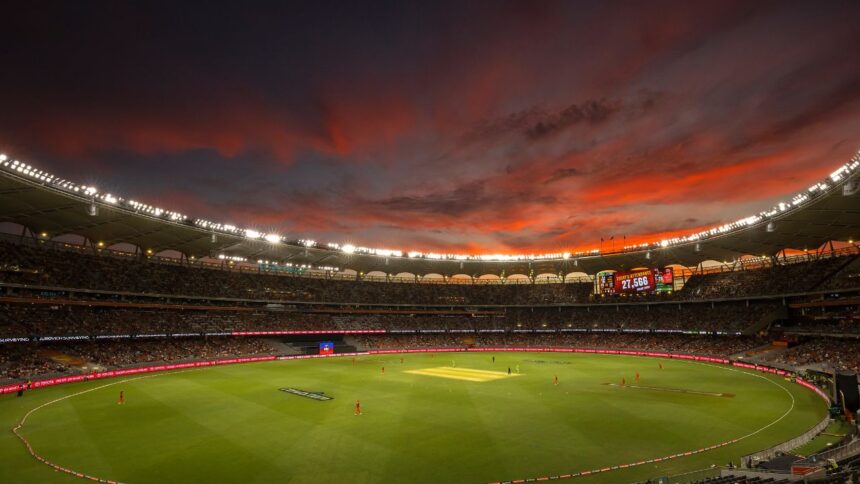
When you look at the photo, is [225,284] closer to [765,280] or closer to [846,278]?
[765,280]

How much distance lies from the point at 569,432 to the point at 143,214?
5541 centimetres

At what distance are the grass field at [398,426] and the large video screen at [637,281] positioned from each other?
2925 cm

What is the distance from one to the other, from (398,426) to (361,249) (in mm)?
64285

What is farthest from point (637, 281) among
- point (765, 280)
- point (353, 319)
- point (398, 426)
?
point (398, 426)

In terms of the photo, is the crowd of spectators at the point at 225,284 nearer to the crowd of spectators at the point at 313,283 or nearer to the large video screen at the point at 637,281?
the crowd of spectators at the point at 313,283

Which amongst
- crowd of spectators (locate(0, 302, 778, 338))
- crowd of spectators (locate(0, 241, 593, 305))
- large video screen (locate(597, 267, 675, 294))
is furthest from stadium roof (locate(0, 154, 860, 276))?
crowd of spectators (locate(0, 302, 778, 338))

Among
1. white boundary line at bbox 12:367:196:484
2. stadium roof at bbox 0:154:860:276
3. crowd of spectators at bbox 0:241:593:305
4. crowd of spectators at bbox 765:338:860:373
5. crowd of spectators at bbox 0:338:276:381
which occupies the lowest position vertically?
white boundary line at bbox 12:367:196:484

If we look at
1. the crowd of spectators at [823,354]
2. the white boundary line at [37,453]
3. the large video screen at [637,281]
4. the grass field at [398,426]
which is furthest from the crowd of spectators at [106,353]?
the crowd of spectators at [823,354]

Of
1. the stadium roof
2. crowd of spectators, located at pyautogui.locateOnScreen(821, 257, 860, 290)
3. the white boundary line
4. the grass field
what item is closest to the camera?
the white boundary line

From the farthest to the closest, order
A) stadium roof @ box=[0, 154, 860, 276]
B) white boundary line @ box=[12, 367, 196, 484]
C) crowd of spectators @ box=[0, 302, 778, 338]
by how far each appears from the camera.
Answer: crowd of spectators @ box=[0, 302, 778, 338] → stadium roof @ box=[0, 154, 860, 276] → white boundary line @ box=[12, 367, 196, 484]

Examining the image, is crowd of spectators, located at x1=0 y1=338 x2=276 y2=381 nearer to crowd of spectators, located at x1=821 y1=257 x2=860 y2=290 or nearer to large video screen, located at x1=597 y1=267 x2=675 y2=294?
large video screen, located at x1=597 y1=267 x2=675 y2=294

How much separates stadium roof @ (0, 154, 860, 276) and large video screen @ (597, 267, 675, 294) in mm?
4753

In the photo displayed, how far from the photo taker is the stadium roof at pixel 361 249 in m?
46.8

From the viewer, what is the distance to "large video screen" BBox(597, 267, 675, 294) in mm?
79688
